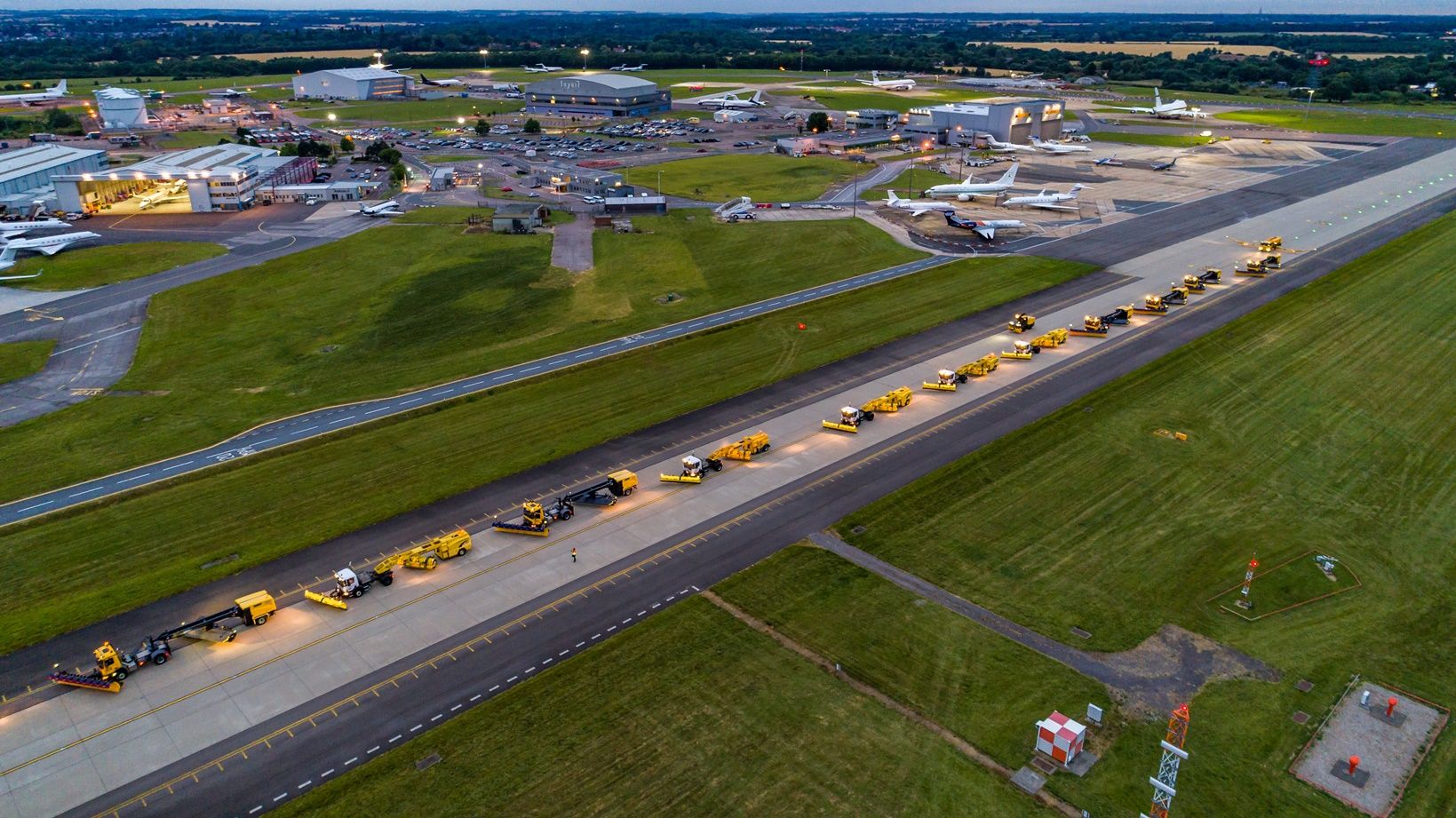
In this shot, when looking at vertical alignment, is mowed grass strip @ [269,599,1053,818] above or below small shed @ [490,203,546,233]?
below

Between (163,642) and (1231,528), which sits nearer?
(163,642)

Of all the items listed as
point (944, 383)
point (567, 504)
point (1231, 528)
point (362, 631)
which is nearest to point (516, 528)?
point (567, 504)

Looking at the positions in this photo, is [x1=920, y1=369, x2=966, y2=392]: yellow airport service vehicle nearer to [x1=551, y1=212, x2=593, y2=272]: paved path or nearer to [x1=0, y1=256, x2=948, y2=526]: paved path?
[x1=0, y1=256, x2=948, y2=526]: paved path

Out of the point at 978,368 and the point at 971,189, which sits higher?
the point at 971,189

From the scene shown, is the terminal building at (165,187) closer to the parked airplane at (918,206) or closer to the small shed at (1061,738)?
the parked airplane at (918,206)

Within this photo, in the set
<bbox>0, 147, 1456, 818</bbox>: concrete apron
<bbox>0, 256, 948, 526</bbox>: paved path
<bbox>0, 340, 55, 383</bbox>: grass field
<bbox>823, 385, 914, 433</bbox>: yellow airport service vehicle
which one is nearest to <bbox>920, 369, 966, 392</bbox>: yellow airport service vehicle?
<bbox>0, 147, 1456, 818</bbox>: concrete apron

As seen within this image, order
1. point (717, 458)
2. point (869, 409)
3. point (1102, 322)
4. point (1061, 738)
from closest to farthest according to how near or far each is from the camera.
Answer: point (1061, 738), point (717, 458), point (869, 409), point (1102, 322)

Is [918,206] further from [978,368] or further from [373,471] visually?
[373,471]
